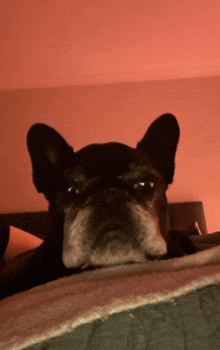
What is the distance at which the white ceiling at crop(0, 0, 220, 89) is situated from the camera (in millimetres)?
2436

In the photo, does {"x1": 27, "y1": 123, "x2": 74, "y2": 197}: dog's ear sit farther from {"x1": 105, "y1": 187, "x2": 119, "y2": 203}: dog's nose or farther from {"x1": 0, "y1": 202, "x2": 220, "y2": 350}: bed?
{"x1": 0, "y1": 202, "x2": 220, "y2": 350}: bed

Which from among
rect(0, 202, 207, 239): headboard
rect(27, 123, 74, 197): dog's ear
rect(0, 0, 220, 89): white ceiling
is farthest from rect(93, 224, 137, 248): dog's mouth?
rect(0, 0, 220, 89): white ceiling

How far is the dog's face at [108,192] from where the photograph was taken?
0.89 metres

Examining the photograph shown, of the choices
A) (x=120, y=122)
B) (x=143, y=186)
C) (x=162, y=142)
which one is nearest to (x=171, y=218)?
(x=120, y=122)

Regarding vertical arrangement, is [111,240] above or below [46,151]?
below

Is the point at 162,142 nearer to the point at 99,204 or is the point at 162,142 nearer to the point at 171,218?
the point at 99,204

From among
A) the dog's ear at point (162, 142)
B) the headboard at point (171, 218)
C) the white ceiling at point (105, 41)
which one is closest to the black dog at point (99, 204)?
the dog's ear at point (162, 142)

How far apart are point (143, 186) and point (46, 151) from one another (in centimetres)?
48

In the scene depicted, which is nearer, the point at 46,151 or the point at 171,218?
the point at 46,151

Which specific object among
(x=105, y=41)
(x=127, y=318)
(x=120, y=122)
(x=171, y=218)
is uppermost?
(x=105, y=41)

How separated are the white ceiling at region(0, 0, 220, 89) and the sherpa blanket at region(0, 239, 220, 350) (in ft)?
8.10

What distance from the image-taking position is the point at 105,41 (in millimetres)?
2779

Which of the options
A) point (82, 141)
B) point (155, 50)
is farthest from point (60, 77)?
point (155, 50)

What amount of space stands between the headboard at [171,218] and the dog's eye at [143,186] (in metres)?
1.79
